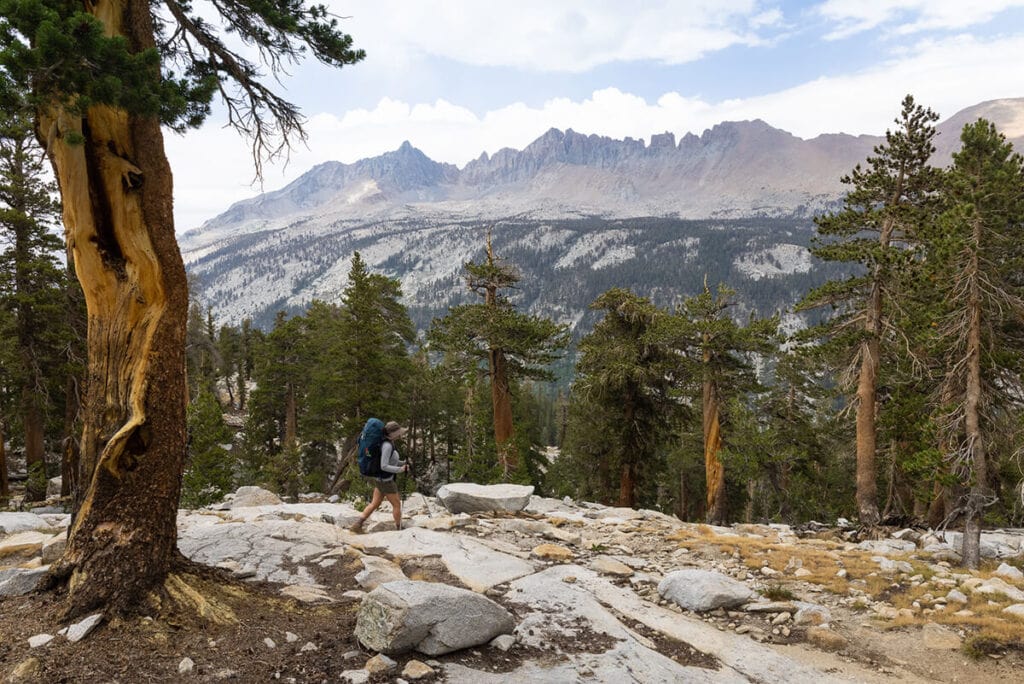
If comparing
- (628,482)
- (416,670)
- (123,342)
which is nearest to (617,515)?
(628,482)

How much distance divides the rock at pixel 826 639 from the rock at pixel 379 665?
548 centimetres

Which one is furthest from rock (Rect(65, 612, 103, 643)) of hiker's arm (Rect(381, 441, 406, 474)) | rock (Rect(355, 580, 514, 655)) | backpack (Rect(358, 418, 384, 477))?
hiker's arm (Rect(381, 441, 406, 474))

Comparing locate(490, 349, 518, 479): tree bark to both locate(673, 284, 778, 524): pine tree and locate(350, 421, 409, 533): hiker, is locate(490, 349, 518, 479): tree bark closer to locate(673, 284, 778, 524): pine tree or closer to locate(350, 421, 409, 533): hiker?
locate(673, 284, 778, 524): pine tree

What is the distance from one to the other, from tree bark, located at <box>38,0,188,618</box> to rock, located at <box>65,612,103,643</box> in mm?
190

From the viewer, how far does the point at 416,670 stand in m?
4.61

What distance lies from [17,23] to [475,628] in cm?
635

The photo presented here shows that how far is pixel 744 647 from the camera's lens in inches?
258

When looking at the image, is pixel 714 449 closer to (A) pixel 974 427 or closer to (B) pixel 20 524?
(A) pixel 974 427

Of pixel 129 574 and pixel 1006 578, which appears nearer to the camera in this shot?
pixel 129 574

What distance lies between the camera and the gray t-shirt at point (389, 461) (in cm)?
918

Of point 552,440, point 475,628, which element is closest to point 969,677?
point 475,628

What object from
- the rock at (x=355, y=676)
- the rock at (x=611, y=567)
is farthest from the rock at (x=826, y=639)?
the rock at (x=355, y=676)

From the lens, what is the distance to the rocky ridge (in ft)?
17.1

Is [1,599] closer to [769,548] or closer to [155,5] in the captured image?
[155,5]
